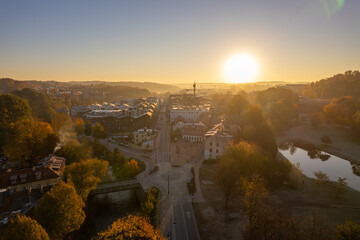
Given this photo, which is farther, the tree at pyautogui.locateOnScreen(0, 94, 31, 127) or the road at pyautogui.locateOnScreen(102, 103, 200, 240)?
the tree at pyautogui.locateOnScreen(0, 94, 31, 127)

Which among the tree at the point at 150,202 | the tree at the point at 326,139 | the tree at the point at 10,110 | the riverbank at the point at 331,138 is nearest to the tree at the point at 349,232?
the tree at the point at 150,202

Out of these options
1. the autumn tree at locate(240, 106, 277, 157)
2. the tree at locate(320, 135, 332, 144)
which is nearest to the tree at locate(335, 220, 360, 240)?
the autumn tree at locate(240, 106, 277, 157)

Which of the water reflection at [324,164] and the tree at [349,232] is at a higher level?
the tree at [349,232]

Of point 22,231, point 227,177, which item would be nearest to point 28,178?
point 22,231

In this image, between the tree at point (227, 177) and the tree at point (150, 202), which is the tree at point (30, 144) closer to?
the tree at point (150, 202)

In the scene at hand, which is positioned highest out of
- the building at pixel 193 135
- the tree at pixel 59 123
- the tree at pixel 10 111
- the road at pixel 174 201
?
the tree at pixel 10 111

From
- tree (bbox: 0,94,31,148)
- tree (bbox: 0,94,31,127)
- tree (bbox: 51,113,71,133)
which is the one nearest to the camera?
tree (bbox: 0,94,31,148)

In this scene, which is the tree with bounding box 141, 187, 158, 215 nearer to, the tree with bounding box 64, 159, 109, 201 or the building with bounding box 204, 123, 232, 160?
the tree with bounding box 64, 159, 109, 201
